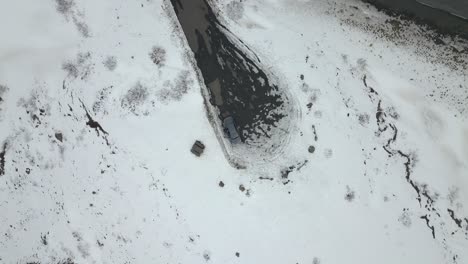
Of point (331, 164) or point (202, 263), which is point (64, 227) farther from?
point (331, 164)

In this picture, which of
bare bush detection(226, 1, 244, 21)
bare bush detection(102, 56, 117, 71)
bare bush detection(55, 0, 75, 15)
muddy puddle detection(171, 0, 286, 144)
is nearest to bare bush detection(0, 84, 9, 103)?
bare bush detection(55, 0, 75, 15)

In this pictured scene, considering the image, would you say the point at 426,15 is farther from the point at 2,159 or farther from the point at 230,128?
the point at 2,159

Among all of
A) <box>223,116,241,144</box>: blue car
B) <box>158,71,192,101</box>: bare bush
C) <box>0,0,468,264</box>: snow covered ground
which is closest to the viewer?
<box>0,0,468,264</box>: snow covered ground

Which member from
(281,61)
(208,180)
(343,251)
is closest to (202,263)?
(208,180)

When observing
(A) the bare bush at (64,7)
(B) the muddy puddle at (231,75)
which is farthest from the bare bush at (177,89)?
(A) the bare bush at (64,7)

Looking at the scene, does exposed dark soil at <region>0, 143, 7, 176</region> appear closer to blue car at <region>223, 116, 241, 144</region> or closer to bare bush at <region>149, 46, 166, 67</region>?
bare bush at <region>149, 46, 166, 67</region>
